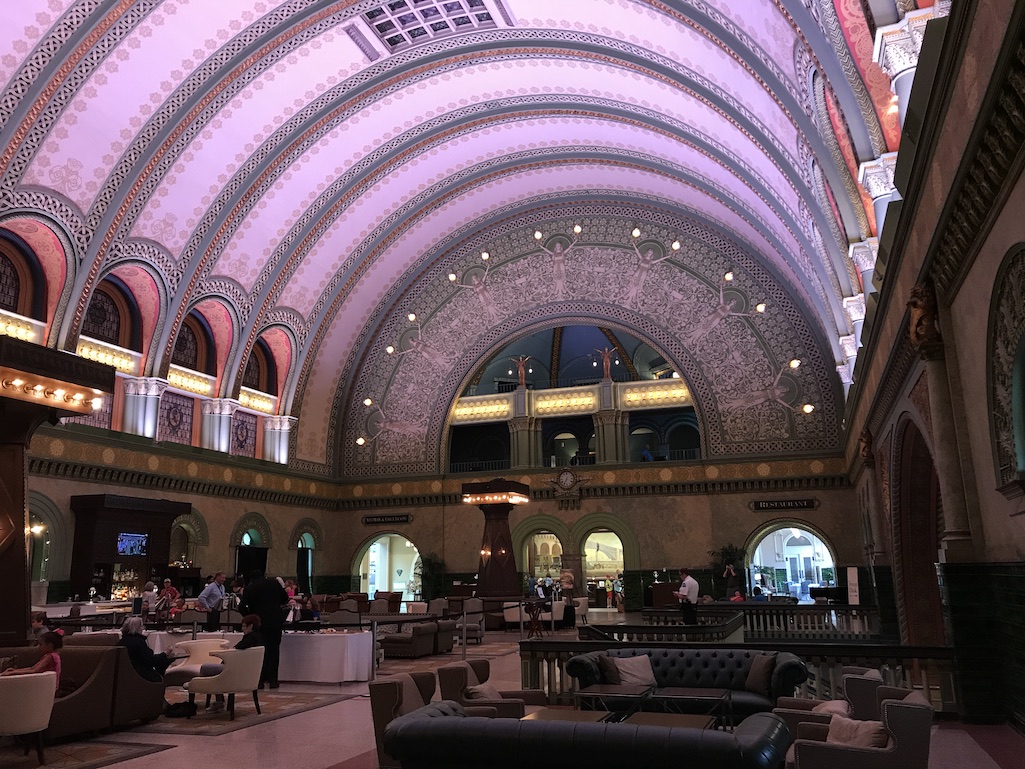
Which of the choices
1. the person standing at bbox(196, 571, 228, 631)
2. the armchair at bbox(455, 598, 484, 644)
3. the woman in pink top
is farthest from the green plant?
the woman in pink top

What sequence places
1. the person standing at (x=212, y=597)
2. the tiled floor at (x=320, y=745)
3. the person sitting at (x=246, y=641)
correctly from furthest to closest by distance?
the person standing at (x=212, y=597), the person sitting at (x=246, y=641), the tiled floor at (x=320, y=745)

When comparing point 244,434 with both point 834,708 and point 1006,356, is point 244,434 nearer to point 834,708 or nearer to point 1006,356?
point 834,708

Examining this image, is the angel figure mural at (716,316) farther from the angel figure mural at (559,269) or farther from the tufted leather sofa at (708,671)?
the tufted leather sofa at (708,671)

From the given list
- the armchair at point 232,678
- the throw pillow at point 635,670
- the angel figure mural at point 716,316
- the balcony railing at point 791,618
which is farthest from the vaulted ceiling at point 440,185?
the armchair at point 232,678

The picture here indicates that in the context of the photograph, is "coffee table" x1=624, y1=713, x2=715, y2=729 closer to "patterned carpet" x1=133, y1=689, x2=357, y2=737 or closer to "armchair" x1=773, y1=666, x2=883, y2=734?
"armchair" x1=773, y1=666, x2=883, y2=734

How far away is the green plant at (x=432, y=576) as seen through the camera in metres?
22.5

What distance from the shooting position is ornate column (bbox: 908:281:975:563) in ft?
20.0

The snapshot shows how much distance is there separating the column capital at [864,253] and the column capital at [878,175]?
3.99 ft

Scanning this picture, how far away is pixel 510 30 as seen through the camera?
1509 centimetres

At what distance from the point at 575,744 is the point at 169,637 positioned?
8.86 m

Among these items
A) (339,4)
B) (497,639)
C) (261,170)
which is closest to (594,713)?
(497,639)

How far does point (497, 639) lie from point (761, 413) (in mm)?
8923

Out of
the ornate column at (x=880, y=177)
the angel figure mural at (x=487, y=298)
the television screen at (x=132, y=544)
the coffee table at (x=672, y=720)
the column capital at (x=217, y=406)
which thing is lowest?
the coffee table at (x=672, y=720)

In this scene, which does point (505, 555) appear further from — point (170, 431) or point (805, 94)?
point (805, 94)
